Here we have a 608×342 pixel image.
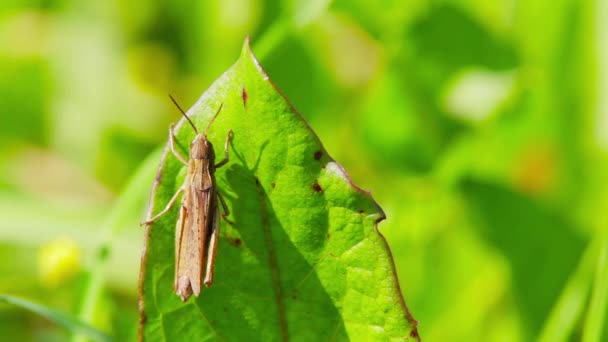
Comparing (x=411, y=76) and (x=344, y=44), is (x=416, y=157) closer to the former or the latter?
(x=411, y=76)

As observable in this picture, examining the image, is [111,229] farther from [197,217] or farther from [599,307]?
[599,307]

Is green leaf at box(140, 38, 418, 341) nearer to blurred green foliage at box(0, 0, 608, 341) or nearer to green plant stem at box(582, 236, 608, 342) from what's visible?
green plant stem at box(582, 236, 608, 342)

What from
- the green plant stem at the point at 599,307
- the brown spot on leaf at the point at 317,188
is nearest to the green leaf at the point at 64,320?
the brown spot on leaf at the point at 317,188

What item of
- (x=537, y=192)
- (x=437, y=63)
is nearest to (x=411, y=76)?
(x=437, y=63)

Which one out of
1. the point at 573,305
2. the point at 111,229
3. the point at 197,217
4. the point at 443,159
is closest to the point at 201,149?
the point at 197,217

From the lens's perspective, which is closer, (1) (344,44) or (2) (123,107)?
(2) (123,107)
